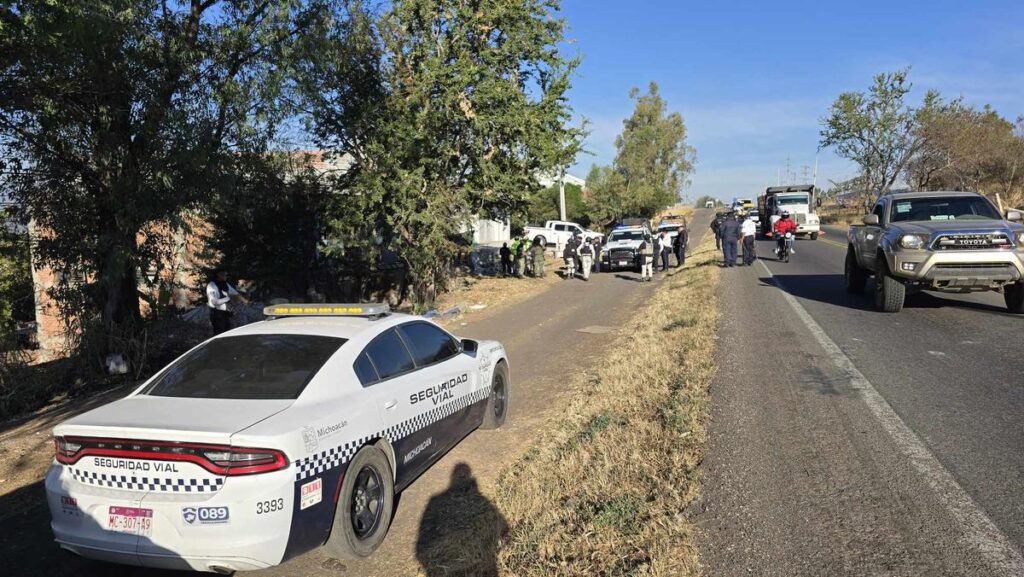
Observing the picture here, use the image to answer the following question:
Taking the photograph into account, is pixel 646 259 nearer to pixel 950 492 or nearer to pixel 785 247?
pixel 785 247

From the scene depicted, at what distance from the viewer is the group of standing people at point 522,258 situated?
23312mm

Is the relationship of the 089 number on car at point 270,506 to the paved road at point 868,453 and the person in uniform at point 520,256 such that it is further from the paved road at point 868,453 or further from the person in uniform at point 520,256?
the person in uniform at point 520,256

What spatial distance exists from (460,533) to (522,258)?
62.8 feet

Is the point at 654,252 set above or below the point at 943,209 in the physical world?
below

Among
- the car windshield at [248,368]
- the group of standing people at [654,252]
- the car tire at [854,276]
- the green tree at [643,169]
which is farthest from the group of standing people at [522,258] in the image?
the green tree at [643,169]

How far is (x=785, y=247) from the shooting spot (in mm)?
20875

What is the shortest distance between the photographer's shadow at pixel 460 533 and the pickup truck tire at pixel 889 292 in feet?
26.1

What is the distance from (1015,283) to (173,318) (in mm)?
15738

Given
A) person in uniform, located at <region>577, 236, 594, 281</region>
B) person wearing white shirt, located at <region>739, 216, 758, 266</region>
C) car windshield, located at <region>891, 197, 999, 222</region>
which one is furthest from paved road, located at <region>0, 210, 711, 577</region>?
person in uniform, located at <region>577, 236, 594, 281</region>

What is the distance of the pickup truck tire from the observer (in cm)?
1009

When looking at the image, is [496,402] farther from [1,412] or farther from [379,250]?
[379,250]

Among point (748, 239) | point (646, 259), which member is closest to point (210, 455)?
point (748, 239)

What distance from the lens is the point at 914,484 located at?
401 centimetres

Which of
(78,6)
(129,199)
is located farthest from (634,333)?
(78,6)
